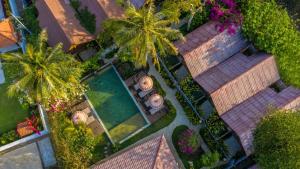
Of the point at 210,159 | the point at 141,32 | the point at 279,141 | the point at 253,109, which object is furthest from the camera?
the point at 210,159

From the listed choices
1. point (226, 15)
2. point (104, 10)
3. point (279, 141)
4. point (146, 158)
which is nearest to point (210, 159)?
point (146, 158)

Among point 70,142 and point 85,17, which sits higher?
point 85,17

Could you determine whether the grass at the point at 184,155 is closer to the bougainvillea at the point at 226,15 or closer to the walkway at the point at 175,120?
the walkway at the point at 175,120

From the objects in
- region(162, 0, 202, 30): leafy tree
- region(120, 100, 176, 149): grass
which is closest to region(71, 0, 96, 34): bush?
region(162, 0, 202, 30): leafy tree

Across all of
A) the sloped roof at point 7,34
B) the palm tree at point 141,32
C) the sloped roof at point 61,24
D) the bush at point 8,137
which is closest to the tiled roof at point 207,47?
the palm tree at point 141,32

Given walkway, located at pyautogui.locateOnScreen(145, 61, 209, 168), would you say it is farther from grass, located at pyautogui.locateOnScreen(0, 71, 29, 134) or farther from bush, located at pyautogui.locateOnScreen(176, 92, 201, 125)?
grass, located at pyautogui.locateOnScreen(0, 71, 29, 134)

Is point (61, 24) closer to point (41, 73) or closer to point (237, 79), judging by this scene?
point (41, 73)
